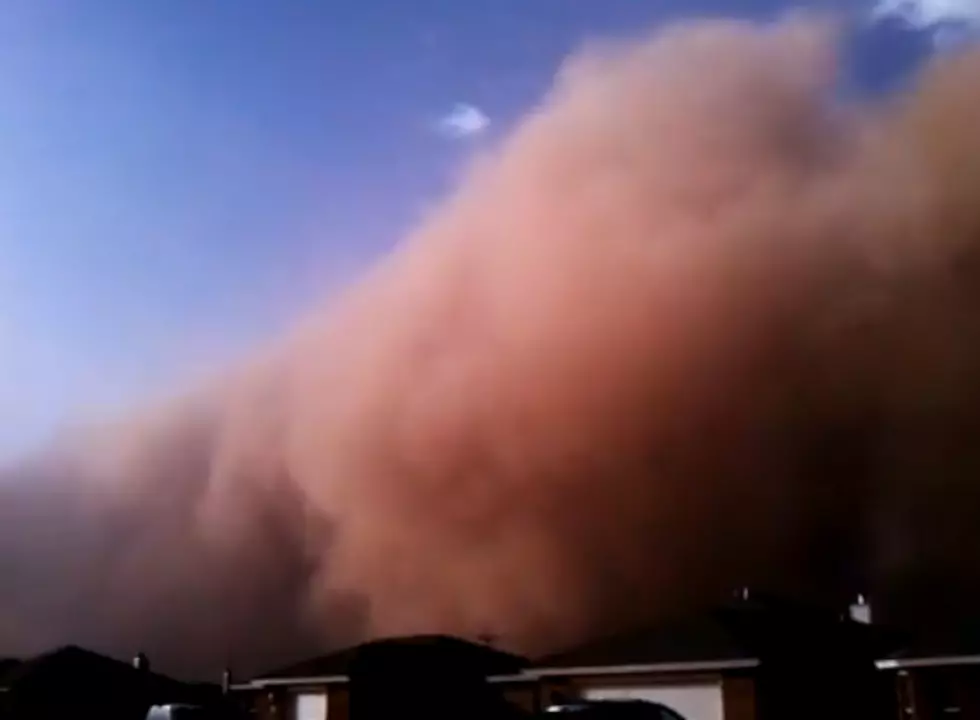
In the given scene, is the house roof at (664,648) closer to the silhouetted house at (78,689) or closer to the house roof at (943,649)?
the house roof at (943,649)

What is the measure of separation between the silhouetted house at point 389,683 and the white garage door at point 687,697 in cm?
572

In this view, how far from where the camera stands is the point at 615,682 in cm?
2061

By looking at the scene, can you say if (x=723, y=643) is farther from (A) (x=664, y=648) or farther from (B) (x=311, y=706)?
(B) (x=311, y=706)

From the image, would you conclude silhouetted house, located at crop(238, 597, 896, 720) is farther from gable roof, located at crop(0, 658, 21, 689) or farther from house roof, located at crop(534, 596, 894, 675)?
gable roof, located at crop(0, 658, 21, 689)

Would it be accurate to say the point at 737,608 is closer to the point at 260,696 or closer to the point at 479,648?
the point at 479,648

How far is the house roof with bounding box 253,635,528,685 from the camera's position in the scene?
27391 millimetres

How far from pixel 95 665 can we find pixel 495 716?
11.8 meters

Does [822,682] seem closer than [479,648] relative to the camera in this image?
Yes

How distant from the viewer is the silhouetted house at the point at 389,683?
26781 millimetres

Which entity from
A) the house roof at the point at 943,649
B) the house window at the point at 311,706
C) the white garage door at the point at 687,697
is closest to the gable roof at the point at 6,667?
A: the house window at the point at 311,706

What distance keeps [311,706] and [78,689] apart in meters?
7.68

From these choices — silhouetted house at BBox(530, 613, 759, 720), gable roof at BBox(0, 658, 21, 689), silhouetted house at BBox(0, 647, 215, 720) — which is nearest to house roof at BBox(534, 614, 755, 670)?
silhouetted house at BBox(530, 613, 759, 720)

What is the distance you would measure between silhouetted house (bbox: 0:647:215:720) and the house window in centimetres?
619

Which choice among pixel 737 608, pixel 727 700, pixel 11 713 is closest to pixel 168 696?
pixel 11 713
